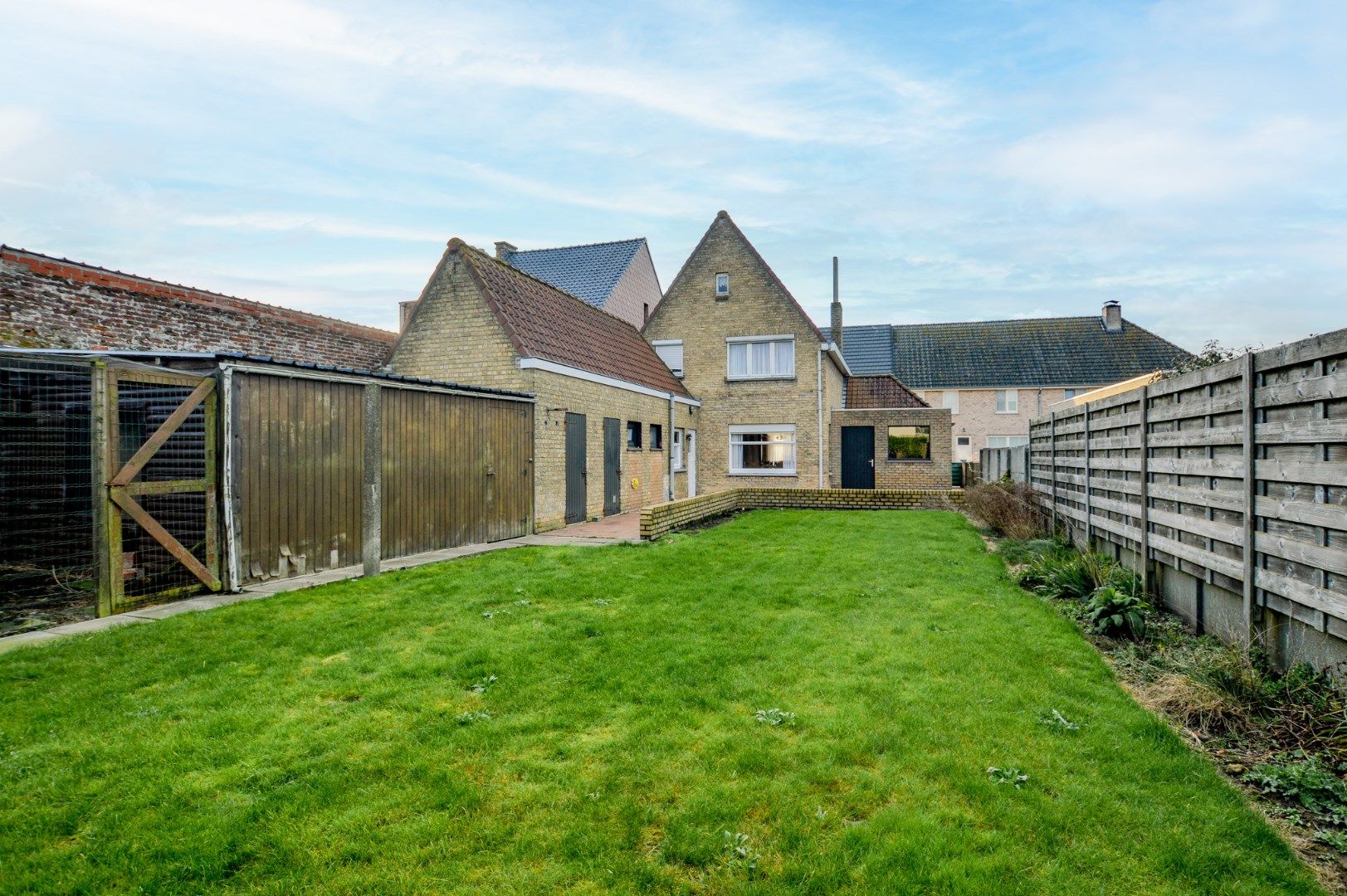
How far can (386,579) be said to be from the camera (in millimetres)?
8242

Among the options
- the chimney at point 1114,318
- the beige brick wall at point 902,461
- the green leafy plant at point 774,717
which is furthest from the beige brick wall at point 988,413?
the green leafy plant at point 774,717

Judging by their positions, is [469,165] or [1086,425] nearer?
[1086,425]

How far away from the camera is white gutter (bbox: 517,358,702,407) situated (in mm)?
12992

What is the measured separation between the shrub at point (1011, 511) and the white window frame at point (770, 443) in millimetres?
8468

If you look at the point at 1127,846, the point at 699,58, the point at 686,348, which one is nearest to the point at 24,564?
the point at 1127,846

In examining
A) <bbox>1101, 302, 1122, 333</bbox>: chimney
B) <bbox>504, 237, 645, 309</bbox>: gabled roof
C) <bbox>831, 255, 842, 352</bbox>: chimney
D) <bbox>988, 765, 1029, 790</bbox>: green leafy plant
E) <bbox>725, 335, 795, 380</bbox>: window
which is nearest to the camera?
<bbox>988, 765, 1029, 790</bbox>: green leafy plant

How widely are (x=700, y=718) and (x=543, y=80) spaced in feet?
38.2

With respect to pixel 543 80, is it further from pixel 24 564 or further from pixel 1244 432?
pixel 1244 432

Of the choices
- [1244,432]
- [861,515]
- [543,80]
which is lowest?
[861,515]

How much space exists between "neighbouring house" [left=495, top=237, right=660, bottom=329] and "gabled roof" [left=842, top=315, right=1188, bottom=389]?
1788cm

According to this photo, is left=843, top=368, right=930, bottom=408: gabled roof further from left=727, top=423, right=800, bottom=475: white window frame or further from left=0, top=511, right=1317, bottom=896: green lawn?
left=0, top=511, right=1317, bottom=896: green lawn

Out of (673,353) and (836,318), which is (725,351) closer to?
(673,353)

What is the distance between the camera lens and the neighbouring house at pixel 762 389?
2245 cm

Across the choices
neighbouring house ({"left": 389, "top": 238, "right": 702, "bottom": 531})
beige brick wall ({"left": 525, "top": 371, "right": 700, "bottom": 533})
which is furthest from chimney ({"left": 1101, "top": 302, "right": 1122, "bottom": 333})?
neighbouring house ({"left": 389, "top": 238, "right": 702, "bottom": 531})
